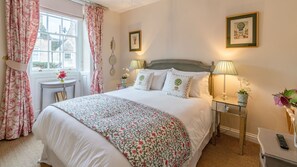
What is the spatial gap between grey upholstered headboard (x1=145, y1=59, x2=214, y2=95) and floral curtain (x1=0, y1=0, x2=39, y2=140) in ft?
7.61

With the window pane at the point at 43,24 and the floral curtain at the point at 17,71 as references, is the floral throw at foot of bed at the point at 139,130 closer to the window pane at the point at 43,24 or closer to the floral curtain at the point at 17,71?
the floral curtain at the point at 17,71

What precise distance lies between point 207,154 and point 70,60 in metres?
3.49

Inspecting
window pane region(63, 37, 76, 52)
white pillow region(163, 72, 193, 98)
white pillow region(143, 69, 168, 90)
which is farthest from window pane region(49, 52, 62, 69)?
white pillow region(163, 72, 193, 98)

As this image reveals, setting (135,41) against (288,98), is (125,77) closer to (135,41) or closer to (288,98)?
(135,41)

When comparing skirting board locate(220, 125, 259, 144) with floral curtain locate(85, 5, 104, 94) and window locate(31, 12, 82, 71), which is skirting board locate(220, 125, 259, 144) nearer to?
floral curtain locate(85, 5, 104, 94)

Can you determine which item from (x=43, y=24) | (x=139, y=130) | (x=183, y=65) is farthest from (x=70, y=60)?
(x=139, y=130)

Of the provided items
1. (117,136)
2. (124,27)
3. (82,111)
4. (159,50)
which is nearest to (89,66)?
(124,27)

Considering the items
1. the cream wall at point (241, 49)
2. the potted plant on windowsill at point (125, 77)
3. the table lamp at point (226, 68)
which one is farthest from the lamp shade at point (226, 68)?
the potted plant on windowsill at point (125, 77)

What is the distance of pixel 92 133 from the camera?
126 cm

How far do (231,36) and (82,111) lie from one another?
2.46m

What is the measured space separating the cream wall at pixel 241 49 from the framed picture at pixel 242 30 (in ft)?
0.25

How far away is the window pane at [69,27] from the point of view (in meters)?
3.51

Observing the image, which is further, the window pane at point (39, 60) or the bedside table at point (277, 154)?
the window pane at point (39, 60)

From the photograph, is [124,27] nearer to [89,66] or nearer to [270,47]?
[89,66]
